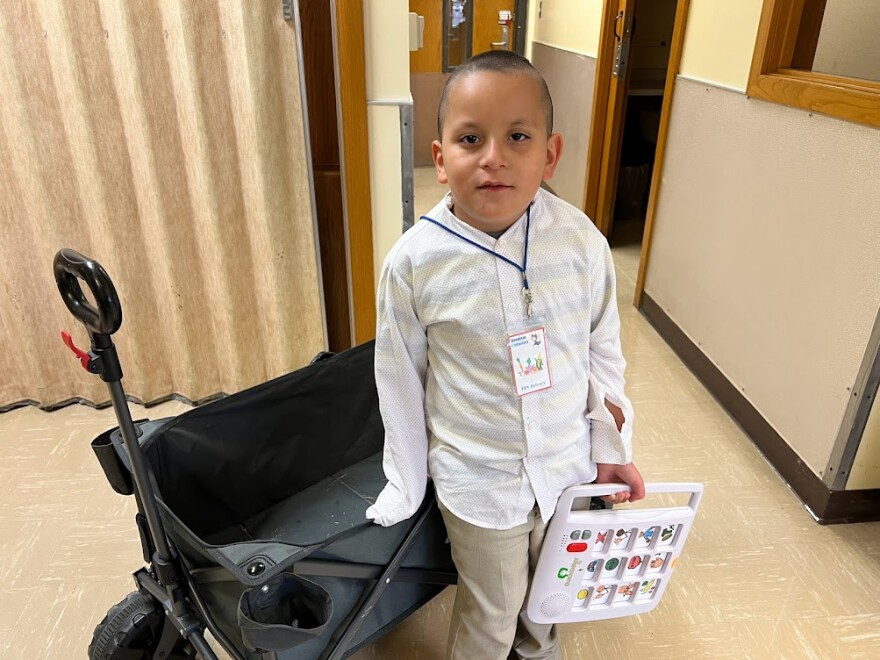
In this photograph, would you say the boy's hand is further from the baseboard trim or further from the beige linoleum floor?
the baseboard trim

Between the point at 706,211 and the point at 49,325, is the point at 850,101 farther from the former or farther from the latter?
the point at 49,325

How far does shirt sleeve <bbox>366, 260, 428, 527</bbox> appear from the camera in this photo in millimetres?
966

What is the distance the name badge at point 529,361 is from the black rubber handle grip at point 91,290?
53cm

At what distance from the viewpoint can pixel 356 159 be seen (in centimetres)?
153

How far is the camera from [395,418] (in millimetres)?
998

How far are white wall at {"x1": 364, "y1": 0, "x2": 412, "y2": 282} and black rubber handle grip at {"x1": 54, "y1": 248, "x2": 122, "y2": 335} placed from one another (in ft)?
2.84

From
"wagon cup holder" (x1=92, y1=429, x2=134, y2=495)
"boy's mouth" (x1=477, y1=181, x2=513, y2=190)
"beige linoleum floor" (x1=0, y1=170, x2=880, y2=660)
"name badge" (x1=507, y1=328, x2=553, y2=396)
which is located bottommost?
"beige linoleum floor" (x1=0, y1=170, x2=880, y2=660)

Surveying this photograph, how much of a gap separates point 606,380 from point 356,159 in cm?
82

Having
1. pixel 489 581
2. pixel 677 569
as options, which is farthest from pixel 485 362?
pixel 677 569

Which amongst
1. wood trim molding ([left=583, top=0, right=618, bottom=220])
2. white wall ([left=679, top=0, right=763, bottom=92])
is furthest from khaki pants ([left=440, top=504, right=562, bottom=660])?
wood trim molding ([left=583, top=0, right=618, bottom=220])

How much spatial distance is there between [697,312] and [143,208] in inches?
72.2

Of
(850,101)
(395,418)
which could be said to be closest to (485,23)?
(850,101)

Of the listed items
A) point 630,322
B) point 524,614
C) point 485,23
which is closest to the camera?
point 524,614

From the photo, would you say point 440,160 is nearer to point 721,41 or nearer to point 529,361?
point 529,361
